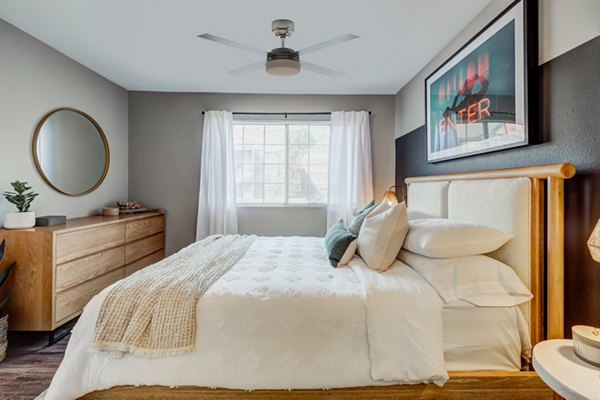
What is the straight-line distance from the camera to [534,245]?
1.55 meters

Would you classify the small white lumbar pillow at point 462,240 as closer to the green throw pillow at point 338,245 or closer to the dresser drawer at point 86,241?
the green throw pillow at point 338,245

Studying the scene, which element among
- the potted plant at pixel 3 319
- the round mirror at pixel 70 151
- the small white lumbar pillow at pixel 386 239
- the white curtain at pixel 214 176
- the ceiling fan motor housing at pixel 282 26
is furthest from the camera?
the white curtain at pixel 214 176

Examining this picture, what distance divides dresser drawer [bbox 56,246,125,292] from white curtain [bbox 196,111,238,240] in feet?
3.48

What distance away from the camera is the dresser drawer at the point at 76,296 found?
2449mm

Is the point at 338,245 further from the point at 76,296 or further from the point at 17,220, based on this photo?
the point at 17,220

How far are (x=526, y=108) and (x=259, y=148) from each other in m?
3.12

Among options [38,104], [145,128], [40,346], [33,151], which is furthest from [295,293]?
[145,128]

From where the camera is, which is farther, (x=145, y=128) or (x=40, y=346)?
(x=145, y=128)

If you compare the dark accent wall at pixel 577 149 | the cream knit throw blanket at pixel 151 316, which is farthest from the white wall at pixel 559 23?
the cream knit throw blanket at pixel 151 316

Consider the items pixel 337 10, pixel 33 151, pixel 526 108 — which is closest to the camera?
pixel 526 108

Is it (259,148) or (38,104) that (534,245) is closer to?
(259,148)

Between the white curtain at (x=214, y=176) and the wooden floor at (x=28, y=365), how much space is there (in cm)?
190

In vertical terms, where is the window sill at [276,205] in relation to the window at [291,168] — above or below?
below

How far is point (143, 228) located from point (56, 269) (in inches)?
50.0
